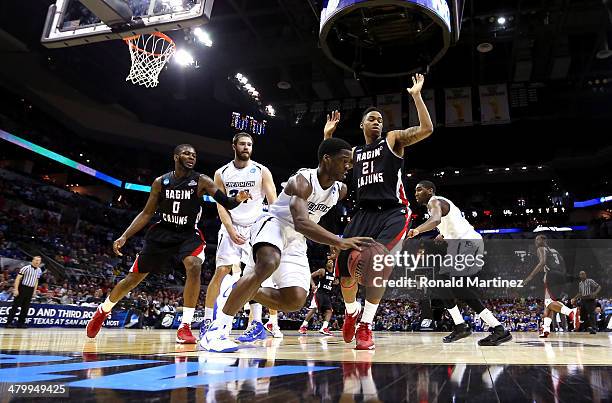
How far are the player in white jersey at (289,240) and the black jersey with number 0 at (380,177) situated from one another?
82cm

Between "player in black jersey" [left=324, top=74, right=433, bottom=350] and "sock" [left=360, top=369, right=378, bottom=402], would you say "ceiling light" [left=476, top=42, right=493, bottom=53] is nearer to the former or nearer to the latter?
"player in black jersey" [left=324, top=74, right=433, bottom=350]

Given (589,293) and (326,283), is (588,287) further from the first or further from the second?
(326,283)

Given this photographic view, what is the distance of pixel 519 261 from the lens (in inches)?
1066

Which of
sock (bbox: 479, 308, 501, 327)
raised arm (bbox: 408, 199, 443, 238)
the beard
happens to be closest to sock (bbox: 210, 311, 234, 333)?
the beard

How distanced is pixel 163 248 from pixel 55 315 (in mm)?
7659

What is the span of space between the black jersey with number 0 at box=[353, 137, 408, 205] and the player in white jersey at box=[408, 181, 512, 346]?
57 centimetres

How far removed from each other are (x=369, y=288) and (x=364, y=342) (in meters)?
0.48

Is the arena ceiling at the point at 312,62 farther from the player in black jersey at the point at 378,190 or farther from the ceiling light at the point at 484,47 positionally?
the player in black jersey at the point at 378,190

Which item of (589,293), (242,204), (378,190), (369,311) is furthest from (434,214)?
(589,293)

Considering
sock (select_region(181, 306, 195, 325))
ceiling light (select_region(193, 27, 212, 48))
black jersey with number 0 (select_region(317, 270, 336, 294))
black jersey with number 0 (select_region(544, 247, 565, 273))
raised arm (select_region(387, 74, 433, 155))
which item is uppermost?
ceiling light (select_region(193, 27, 212, 48))

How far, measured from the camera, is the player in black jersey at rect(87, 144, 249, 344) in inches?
183

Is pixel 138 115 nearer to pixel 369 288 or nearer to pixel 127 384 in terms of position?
pixel 369 288

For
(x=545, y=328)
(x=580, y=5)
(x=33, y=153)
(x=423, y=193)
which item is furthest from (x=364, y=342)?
(x=33, y=153)

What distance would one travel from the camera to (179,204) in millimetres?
4773
